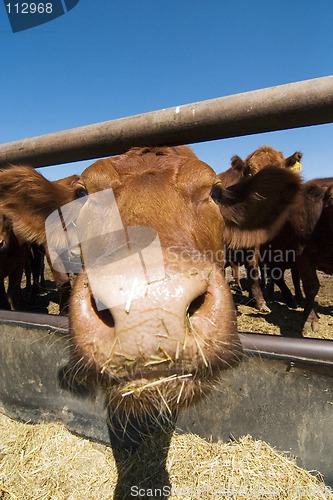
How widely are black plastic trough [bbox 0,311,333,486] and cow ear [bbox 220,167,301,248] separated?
5.01 feet

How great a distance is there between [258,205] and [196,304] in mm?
1988

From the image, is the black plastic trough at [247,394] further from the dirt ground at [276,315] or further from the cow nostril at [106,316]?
the dirt ground at [276,315]

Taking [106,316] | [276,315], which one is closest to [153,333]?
[106,316]

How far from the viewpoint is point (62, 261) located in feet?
20.7

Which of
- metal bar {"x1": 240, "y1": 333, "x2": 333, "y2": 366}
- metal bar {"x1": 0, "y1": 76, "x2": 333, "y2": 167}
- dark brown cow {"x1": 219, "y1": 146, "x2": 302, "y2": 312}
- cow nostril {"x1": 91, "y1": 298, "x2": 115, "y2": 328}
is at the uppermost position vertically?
metal bar {"x1": 0, "y1": 76, "x2": 333, "y2": 167}

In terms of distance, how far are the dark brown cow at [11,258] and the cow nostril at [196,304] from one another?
582 cm

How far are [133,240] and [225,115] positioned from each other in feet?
3.78

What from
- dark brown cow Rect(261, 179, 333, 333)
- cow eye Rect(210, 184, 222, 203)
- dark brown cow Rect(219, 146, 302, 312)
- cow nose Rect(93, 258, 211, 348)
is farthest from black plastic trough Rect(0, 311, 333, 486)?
dark brown cow Rect(219, 146, 302, 312)

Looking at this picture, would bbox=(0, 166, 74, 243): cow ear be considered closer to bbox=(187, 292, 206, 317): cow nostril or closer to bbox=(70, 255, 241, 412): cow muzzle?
bbox=(70, 255, 241, 412): cow muzzle

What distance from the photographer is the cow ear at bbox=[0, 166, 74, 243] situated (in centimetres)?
316

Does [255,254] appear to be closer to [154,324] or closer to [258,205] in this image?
[258,205]

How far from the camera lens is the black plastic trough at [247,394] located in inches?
80.8

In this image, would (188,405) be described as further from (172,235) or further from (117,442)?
(117,442)

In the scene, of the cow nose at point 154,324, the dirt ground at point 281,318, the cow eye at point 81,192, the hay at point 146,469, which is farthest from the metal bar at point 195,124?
the dirt ground at point 281,318
